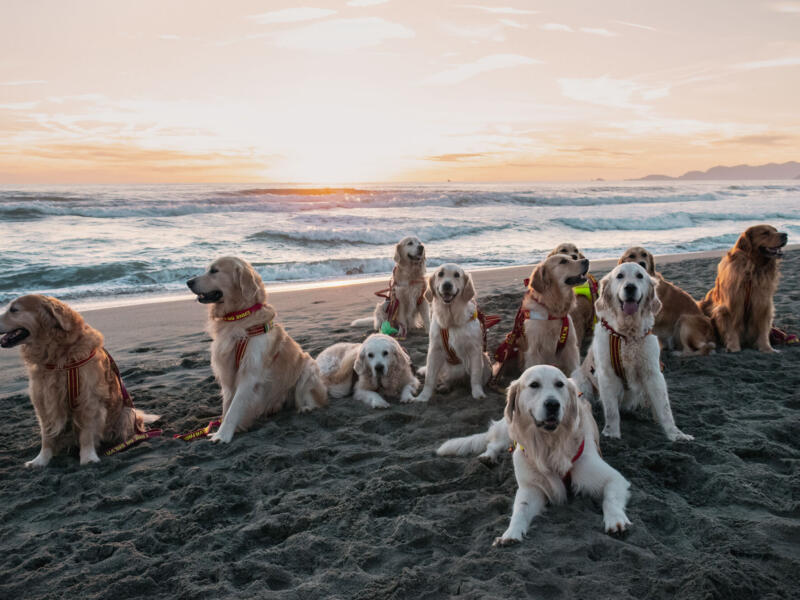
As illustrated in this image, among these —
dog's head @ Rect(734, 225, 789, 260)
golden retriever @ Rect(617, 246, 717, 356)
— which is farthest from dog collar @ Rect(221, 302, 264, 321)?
dog's head @ Rect(734, 225, 789, 260)

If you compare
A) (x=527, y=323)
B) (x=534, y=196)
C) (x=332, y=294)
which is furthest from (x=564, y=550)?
(x=534, y=196)

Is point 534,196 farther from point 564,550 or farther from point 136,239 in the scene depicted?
point 564,550

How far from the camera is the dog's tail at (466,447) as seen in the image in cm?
385

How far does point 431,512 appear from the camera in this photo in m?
3.13

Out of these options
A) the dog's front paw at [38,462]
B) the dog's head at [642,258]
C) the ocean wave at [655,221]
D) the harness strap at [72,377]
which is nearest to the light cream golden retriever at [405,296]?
the dog's head at [642,258]

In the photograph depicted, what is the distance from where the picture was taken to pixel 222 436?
4434 millimetres

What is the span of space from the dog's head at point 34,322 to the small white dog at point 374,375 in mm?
2318

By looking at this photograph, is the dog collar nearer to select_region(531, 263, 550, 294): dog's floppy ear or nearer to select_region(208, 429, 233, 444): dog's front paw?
select_region(208, 429, 233, 444): dog's front paw

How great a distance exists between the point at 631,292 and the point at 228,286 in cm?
313

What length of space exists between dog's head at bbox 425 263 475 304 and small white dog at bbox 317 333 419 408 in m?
0.72

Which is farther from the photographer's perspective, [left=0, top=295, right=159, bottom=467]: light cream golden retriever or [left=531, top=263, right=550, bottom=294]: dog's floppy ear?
[left=531, top=263, right=550, bottom=294]: dog's floppy ear

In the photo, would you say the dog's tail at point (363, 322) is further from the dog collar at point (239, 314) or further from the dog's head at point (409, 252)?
the dog collar at point (239, 314)

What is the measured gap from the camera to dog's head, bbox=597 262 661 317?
13.3 ft

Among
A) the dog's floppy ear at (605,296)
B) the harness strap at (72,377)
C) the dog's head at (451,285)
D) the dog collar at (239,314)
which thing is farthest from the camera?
the dog's head at (451,285)
